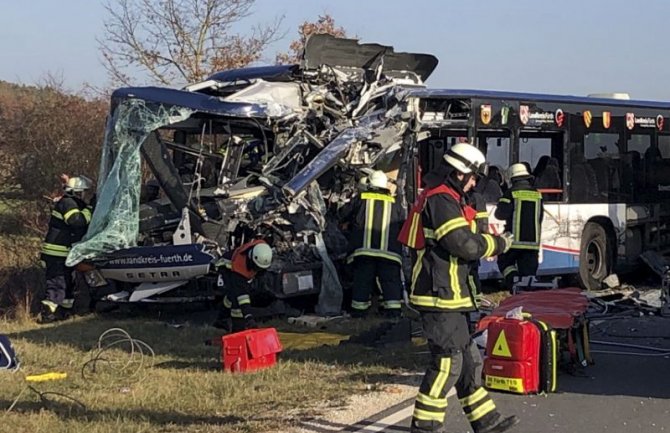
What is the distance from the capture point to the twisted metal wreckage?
1161 centimetres

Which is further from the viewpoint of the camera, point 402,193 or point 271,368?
point 402,193

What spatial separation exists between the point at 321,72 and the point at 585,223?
179 inches

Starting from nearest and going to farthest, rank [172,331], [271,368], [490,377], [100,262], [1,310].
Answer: [490,377] → [271,368] → [172,331] → [100,262] → [1,310]

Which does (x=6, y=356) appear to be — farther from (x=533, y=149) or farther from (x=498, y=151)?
(x=533, y=149)

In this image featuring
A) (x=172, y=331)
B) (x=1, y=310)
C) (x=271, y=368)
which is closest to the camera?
(x=271, y=368)

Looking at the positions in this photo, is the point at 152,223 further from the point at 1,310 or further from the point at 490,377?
the point at 490,377

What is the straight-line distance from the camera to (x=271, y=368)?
8711 mm

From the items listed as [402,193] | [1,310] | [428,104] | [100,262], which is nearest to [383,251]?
[402,193]

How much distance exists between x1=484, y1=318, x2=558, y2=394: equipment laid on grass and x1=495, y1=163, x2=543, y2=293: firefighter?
3.95 meters

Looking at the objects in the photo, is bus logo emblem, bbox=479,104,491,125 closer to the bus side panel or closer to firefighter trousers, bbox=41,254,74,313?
the bus side panel

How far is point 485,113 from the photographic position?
A: 517 inches

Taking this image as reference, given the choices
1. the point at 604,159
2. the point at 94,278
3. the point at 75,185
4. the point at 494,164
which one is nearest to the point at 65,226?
the point at 75,185

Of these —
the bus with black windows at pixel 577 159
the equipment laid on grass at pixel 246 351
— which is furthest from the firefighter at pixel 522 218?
the equipment laid on grass at pixel 246 351

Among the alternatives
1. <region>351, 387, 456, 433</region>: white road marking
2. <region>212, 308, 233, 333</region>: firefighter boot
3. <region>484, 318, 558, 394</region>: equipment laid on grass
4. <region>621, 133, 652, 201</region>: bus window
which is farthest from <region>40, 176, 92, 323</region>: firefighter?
<region>621, 133, 652, 201</region>: bus window
